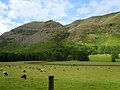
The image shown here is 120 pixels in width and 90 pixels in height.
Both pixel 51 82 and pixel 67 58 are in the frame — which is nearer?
pixel 51 82

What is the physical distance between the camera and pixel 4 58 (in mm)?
184875

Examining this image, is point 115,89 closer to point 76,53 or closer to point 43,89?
point 43,89

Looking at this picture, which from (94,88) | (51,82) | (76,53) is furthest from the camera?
(76,53)

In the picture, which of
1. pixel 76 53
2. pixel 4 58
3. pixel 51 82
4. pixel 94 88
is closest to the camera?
pixel 51 82

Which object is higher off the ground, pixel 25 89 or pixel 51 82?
pixel 51 82

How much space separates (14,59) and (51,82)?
178374 mm

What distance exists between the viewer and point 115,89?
98.3 ft

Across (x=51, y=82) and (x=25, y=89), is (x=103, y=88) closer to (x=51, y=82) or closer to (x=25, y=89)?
(x=25, y=89)

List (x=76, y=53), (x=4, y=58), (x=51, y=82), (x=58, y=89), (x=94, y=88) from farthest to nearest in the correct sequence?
(x=76, y=53) → (x=4, y=58) → (x=94, y=88) → (x=58, y=89) → (x=51, y=82)

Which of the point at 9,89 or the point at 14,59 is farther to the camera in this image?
the point at 14,59

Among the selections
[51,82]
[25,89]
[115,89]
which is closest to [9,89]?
[25,89]

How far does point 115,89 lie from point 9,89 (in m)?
11.9

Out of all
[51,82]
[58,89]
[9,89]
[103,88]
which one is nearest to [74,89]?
[58,89]

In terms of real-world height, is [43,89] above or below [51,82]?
below
